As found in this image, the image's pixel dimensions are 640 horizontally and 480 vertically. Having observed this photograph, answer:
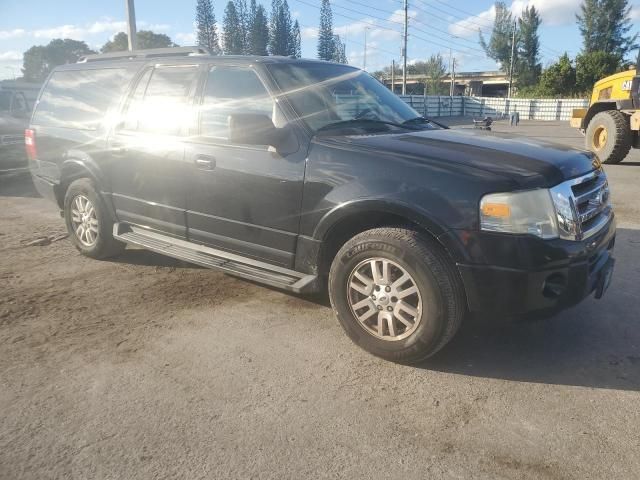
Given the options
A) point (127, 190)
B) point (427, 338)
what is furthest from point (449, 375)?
point (127, 190)

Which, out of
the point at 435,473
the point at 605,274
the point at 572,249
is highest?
the point at 572,249

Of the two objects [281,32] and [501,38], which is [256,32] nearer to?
[281,32]

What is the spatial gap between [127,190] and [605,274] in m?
3.73

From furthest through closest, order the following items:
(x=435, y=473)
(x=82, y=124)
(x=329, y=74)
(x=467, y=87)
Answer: (x=467, y=87) → (x=82, y=124) → (x=329, y=74) → (x=435, y=473)

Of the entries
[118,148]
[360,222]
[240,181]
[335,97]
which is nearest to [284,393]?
[360,222]

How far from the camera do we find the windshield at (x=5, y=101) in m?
12.5

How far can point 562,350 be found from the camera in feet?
10.7

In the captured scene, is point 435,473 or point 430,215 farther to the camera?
point 430,215

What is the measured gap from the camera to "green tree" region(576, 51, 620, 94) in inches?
2016

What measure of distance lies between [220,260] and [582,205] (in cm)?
248

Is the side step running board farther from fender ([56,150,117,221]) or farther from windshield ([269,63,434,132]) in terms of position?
windshield ([269,63,434,132])

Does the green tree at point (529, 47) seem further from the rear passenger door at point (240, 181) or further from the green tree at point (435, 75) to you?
the rear passenger door at point (240, 181)

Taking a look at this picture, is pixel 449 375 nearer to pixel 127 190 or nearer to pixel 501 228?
pixel 501 228

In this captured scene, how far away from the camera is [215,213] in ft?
12.7
